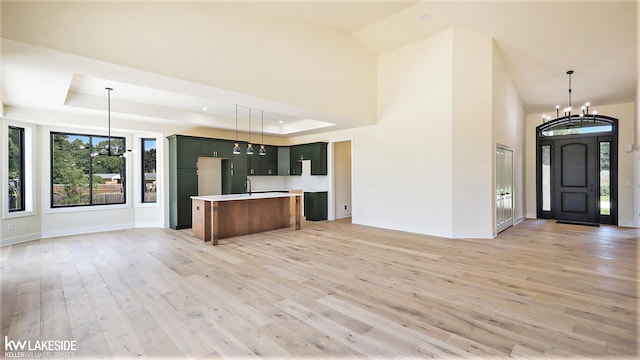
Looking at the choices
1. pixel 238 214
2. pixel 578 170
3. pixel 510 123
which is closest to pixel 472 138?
Answer: pixel 510 123

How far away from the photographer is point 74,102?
5.42 m

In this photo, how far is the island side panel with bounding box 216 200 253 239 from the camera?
579 centimetres

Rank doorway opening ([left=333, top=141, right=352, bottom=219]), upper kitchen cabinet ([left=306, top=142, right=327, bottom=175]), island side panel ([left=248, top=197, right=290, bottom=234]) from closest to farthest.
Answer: island side panel ([left=248, top=197, right=290, bottom=234])
upper kitchen cabinet ([left=306, top=142, right=327, bottom=175])
doorway opening ([left=333, top=141, right=352, bottom=219])

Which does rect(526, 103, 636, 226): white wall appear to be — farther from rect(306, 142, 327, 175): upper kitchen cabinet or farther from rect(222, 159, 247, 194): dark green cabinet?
rect(222, 159, 247, 194): dark green cabinet

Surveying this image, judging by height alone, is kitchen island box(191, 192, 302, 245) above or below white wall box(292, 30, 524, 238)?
below

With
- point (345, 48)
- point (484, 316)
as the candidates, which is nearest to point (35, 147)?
point (345, 48)

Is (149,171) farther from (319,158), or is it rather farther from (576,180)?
(576,180)

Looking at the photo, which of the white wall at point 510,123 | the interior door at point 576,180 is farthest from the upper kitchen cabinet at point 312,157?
the interior door at point 576,180

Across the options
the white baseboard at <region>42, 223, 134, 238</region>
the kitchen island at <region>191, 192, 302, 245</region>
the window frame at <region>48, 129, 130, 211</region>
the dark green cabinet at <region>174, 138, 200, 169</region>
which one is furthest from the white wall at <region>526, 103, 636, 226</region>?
the white baseboard at <region>42, 223, 134, 238</region>

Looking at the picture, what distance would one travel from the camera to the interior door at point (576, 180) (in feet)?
25.1

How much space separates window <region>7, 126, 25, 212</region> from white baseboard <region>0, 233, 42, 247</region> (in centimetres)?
56

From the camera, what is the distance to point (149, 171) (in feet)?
24.2

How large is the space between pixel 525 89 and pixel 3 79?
983cm

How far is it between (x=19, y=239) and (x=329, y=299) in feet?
21.3
